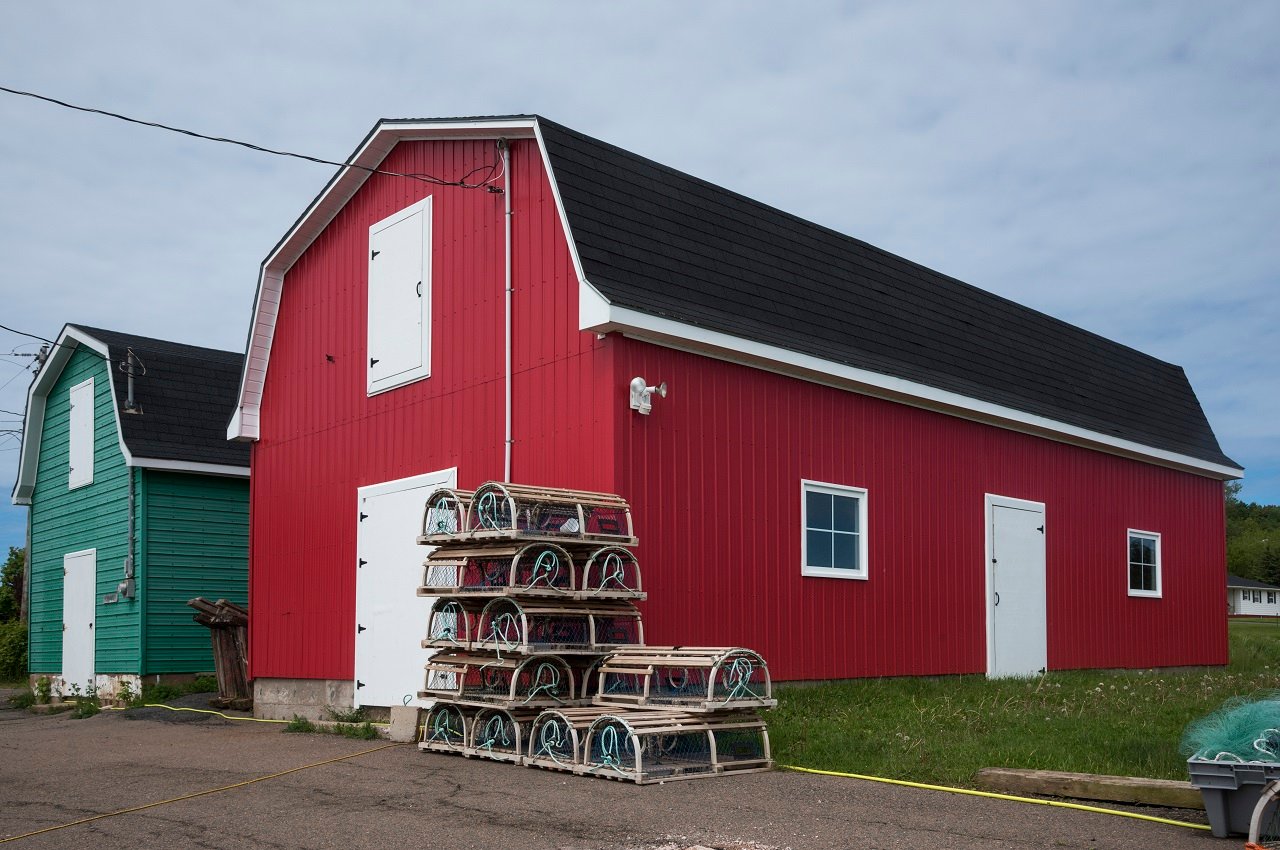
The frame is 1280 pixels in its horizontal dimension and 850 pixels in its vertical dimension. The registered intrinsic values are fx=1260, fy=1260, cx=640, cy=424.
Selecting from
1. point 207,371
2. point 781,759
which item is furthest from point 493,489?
point 207,371

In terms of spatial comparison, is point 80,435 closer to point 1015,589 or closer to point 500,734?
point 500,734

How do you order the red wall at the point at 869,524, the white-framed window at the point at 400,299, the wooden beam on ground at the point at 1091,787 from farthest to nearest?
the white-framed window at the point at 400,299 → the red wall at the point at 869,524 → the wooden beam on ground at the point at 1091,787

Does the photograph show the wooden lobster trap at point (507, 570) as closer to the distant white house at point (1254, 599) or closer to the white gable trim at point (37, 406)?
the white gable trim at point (37, 406)

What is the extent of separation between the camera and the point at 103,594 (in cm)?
1900

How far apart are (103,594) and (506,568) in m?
12.0

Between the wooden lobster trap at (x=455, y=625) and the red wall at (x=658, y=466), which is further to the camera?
the red wall at (x=658, y=466)

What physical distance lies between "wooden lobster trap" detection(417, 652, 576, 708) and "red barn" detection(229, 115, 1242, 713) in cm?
137

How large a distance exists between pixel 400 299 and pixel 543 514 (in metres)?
4.56

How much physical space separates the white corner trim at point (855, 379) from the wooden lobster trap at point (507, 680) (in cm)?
281

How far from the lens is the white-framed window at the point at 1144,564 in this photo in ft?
56.8

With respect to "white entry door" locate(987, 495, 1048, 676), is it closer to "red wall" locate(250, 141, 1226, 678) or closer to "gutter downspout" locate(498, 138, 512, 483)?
"red wall" locate(250, 141, 1226, 678)

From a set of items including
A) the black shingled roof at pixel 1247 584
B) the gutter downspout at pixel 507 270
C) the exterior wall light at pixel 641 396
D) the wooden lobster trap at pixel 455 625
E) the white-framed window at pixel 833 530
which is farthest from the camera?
the black shingled roof at pixel 1247 584

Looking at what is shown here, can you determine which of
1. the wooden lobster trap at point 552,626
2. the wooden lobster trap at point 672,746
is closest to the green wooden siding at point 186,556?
the wooden lobster trap at point 552,626

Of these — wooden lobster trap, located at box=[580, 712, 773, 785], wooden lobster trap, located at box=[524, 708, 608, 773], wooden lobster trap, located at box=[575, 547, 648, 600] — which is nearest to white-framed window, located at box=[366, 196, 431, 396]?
Answer: wooden lobster trap, located at box=[575, 547, 648, 600]
